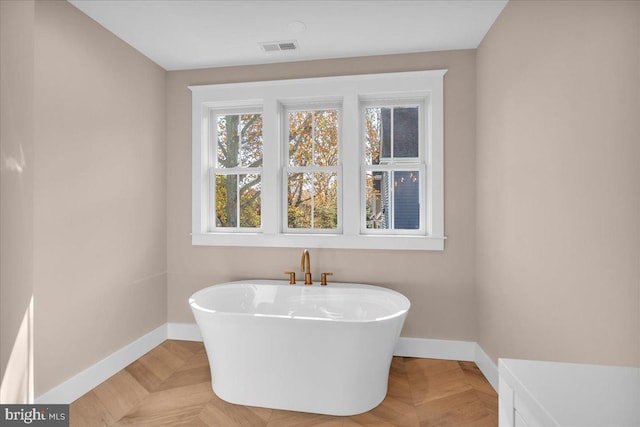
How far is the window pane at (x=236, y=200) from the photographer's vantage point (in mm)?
3221

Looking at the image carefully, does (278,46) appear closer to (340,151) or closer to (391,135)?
(340,151)

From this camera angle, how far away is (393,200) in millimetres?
3000

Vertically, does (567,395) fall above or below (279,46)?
below

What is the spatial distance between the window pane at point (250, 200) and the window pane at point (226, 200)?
7 centimetres

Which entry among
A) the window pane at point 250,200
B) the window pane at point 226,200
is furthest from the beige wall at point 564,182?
the window pane at point 226,200

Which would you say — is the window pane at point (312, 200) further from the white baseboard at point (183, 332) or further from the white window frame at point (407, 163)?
the white baseboard at point (183, 332)

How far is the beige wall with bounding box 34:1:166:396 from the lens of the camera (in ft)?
6.61

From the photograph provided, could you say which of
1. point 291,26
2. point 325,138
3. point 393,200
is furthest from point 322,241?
point 291,26

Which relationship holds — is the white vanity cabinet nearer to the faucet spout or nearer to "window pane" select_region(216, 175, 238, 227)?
the faucet spout

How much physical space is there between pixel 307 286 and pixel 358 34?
200 centimetres

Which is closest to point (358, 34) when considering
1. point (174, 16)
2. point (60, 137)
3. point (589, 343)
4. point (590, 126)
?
point (174, 16)

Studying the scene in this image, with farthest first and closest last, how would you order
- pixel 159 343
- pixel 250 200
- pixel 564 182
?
pixel 250 200, pixel 159 343, pixel 564 182

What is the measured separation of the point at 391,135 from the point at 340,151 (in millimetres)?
472

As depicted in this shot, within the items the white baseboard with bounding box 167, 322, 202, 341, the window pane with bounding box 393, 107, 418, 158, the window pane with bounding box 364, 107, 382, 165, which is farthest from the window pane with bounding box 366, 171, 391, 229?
the white baseboard with bounding box 167, 322, 202, 341
